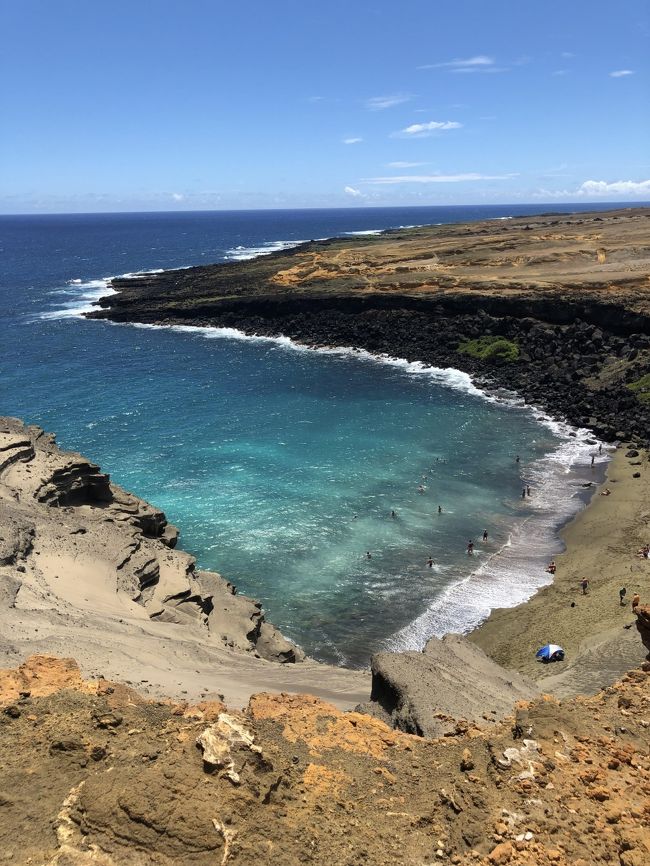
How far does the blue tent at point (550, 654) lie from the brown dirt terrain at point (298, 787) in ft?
40.0

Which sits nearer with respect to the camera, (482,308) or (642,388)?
(642,388)

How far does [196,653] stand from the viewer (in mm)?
19359

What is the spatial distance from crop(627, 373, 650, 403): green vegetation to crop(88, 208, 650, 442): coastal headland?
0.47 ft

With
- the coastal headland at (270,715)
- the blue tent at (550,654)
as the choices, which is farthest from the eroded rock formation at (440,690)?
the blue tent at (550,654)

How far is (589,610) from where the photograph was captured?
27.9m

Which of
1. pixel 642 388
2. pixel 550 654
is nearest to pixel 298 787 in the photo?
pixel 550 654

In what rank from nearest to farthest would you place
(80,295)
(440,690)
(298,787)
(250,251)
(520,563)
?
(298,787) → (440,690) → (520,563) → (80,295) → (250,251)

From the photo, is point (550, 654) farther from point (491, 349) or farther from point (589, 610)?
point (491, 349)

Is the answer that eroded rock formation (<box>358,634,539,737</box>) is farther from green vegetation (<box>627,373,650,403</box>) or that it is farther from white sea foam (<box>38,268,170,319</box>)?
white sea foam (<box>38,268,170,319</box>)

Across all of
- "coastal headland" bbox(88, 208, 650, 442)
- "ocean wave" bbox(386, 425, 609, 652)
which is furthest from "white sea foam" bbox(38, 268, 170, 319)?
"ocean wave" bbox(386, 425, 609, 652)

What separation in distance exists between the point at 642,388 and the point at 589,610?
111 feet

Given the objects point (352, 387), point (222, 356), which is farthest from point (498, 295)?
point (222, 356)

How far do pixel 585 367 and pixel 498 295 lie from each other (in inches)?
749

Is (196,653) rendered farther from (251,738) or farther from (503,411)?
(503,411)
